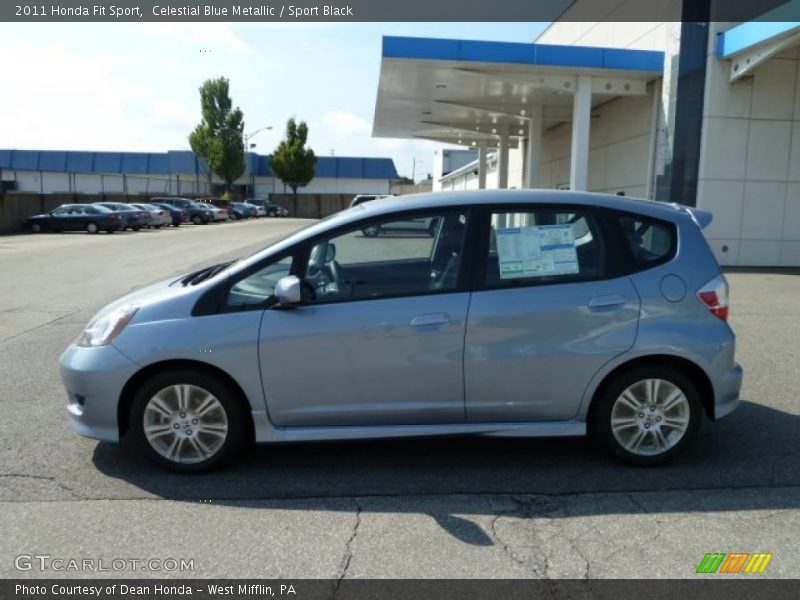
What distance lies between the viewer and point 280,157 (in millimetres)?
65625

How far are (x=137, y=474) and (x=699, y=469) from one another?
3605mm

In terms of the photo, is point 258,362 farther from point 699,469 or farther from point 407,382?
point 699,469

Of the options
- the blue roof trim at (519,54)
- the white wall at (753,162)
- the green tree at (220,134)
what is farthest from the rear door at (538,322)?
the green tree at (220,134)

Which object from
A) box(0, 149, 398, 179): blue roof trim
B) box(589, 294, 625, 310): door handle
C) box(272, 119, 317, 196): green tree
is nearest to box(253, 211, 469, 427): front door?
box(589, 294, 625, 310): door handle

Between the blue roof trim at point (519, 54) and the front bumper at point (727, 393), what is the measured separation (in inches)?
561

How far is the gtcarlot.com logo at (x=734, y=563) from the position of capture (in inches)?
124

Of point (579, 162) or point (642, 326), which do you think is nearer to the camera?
point (642, 326)

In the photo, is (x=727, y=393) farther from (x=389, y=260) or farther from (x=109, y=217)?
(x=109, y=217)

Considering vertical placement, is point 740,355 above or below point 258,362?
below

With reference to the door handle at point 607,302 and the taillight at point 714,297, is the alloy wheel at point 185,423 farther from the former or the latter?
the taillight at point 714,297

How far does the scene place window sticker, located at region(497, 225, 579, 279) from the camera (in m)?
4.20

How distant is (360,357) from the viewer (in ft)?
13.1

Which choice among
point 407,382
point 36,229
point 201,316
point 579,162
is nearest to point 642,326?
point 407,382

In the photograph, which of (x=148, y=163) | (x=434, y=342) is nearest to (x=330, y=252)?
(x=434, y=342)
